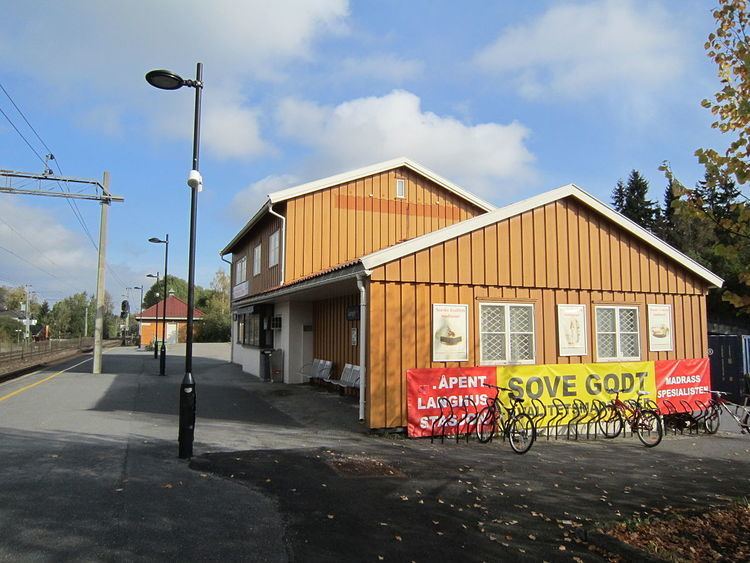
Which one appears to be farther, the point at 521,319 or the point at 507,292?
the point at 521,319

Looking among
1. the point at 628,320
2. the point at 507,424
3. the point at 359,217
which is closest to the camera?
the point at 507,424

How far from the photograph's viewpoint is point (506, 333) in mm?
10586

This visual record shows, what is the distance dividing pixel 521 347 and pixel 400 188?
31.8ft

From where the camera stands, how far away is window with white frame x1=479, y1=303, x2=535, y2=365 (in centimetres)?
1044

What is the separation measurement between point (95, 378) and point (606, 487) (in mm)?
17827

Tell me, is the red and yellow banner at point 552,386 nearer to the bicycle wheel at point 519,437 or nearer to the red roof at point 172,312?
the bicycle wheel at point 519,437

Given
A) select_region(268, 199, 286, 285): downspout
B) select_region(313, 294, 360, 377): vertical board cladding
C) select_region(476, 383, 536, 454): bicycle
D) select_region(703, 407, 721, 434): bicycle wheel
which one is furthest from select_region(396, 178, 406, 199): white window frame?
select_region(703, 407, 721, 434): bicycle wheel

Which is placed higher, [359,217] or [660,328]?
[359,217]

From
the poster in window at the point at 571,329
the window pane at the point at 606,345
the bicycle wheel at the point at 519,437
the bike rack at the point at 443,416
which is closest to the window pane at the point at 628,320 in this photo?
the window pane at the point at 606,345

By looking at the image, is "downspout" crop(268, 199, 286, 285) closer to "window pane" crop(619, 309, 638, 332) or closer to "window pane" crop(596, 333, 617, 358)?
"window pane" crop(596, 333, 617, 358)

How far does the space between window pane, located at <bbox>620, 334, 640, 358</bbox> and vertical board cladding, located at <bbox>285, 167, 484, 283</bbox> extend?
8567mm

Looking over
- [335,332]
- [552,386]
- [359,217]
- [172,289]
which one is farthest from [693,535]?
[172,289]

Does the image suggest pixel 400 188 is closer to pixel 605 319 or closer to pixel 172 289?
pixel 605 319

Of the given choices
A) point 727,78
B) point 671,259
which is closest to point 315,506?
→ point 727,78
